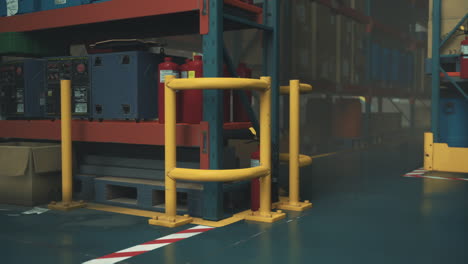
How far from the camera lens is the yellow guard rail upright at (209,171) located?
3674mm

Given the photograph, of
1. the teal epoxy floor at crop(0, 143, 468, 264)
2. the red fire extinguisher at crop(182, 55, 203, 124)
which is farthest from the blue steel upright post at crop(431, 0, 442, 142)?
the red fire extinguisher at crop(182, 55, 203, 124)

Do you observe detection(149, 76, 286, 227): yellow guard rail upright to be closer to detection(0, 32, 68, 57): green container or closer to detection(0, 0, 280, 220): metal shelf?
detection(0, 0, 280, 220): metal shelf

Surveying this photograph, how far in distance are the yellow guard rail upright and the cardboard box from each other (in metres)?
1.40

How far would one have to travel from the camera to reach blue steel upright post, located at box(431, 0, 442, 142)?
711 cm

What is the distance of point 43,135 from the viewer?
16.6 ft

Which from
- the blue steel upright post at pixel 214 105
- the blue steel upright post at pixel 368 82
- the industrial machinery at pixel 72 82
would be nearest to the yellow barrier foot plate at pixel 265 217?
the blue steel upright post at pixel 214 105

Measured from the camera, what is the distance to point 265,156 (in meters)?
4.06

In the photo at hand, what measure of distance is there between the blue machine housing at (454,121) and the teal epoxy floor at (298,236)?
249 centimetres

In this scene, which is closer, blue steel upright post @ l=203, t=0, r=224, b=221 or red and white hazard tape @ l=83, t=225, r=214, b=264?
red and white hazard tape @ l=83, t=225, r=214, b=264

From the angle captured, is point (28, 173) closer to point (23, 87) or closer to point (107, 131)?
point (107, 131)

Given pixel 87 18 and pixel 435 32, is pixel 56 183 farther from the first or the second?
pixel 435 32

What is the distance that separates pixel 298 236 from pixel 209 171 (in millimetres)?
798

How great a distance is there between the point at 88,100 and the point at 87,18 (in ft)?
2.55

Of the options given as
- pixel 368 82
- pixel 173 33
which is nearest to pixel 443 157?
pixel 173 33
